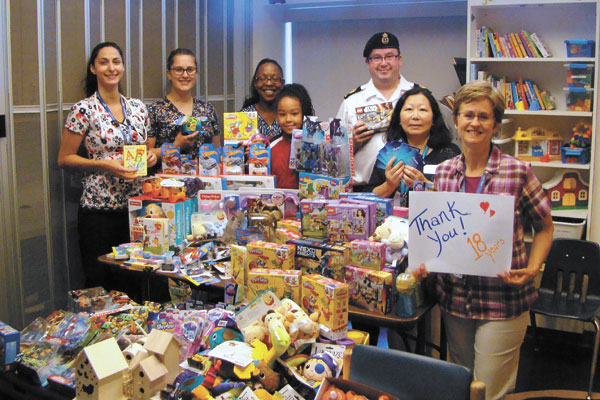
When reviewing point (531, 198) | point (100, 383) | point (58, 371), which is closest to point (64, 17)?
point (58, 371)

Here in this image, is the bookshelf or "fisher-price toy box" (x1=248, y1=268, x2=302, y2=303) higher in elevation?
the bookshelf

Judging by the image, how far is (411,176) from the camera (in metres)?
2.84

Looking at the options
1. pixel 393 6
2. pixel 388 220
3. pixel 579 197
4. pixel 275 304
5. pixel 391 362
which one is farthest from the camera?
pixel 393 6

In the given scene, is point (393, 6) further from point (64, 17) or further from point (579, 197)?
point (64, 17)

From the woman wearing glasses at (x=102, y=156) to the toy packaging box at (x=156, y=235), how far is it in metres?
0.46

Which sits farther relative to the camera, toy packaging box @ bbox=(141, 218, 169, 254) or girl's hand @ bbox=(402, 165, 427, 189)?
toy packaging box @ bbox=(141, 218, 169, 254)

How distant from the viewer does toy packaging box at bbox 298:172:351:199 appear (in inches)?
113

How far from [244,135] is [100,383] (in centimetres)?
193

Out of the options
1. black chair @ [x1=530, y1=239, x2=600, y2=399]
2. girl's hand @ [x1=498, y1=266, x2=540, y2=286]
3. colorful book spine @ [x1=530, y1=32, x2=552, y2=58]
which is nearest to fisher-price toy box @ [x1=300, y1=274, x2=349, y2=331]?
girl's hand @ [x1=498, y1=266, x2=540, y2=286]

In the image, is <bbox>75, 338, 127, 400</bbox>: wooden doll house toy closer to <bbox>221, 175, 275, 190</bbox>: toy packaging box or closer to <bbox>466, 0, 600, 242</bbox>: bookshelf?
<bbox>221, 175, 275, 190</bbox>: toy packaging box

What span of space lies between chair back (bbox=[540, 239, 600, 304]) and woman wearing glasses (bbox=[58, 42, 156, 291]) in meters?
2.52

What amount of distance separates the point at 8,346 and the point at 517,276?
1.95 meters

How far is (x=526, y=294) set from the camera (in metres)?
2.20

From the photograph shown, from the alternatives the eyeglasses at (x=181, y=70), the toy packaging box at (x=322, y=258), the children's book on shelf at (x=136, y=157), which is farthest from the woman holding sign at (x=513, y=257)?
the eyeglasses at (x=181, y=70)
